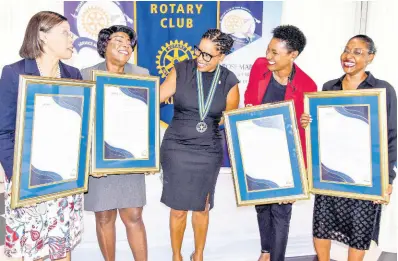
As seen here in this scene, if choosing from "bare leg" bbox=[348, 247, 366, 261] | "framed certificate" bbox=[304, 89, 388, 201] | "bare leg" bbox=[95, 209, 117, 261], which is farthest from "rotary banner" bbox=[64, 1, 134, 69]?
"bare leg" bbox=[348, 247, 366, 261]

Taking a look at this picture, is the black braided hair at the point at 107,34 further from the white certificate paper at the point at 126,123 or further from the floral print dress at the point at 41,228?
the floral print dress at the point at 41,228

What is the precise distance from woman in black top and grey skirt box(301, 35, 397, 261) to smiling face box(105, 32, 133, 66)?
1192 millimetres

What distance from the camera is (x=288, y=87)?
2699mm

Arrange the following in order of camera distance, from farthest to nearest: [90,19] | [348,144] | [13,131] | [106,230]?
[90,19], [106,230], [348,144], [13,131]

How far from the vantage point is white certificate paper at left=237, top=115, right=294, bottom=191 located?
2.49 m

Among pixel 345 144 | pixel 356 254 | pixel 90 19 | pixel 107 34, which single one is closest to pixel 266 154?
pixel 345 144

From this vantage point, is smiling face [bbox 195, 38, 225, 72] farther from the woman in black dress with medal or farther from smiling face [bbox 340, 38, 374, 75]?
smiling face [bbox 340, 38, 374, 75]

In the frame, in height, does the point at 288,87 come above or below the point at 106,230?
above

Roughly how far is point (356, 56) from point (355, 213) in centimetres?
99

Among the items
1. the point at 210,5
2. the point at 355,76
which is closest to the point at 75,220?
the point at 355,76

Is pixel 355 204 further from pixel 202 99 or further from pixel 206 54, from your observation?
pixel 206 54

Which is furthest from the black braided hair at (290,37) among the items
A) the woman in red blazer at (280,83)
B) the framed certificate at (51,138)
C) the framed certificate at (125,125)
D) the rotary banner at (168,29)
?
the framed certificate at (51,138)

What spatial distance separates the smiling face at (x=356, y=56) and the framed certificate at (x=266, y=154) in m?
0.43

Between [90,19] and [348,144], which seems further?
[90,19]
